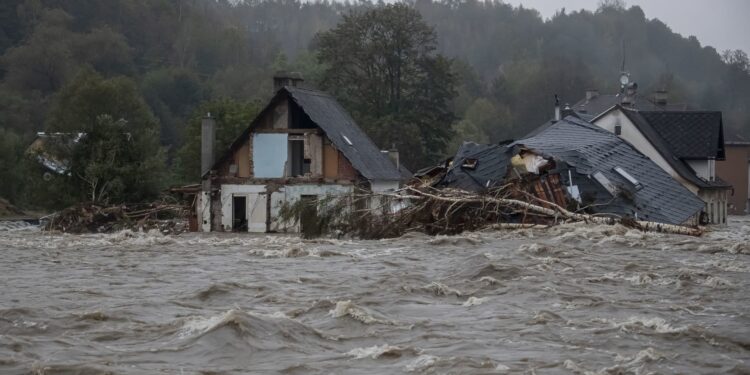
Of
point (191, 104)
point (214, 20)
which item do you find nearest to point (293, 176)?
point (191, 104)

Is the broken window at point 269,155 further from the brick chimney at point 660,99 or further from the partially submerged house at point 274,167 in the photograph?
the brick chimney at point 660,99

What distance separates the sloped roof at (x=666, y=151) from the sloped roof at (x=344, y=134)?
1034 centimetres

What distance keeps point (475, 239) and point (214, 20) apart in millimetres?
108412

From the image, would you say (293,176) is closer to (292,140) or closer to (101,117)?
(292,140)

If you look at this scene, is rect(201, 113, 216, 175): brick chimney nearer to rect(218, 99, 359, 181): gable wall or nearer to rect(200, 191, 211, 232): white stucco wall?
rect(218, 99, 359, 181): gable wall

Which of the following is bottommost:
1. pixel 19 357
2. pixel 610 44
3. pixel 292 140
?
pixel 19 357

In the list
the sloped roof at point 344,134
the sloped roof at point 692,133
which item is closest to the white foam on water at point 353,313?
the sloped roof at point 344,134

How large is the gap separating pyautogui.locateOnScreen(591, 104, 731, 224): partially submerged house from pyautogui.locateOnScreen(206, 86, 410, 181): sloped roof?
1006 cm

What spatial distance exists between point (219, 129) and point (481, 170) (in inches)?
1034

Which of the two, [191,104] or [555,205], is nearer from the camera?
[555,205]

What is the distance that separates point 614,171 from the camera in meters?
35.1

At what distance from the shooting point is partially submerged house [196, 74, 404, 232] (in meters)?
40.7

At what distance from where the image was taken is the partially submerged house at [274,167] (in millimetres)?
40719

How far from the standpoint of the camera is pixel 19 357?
11.8 meters
